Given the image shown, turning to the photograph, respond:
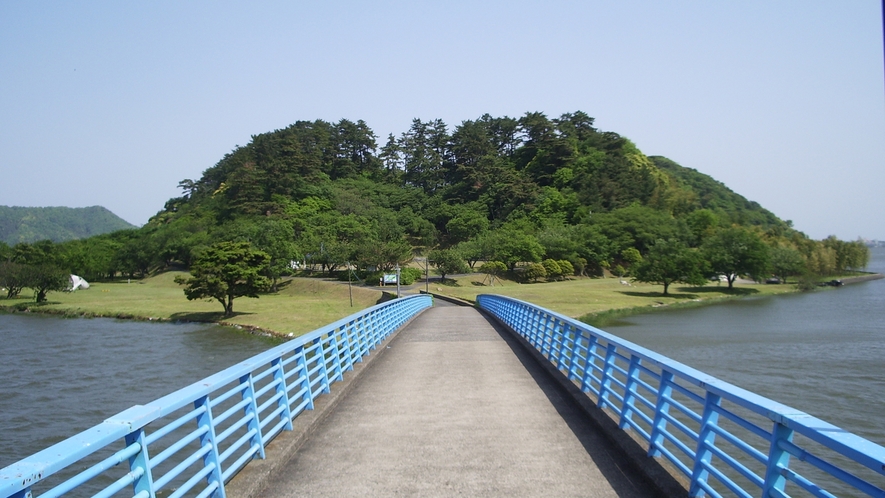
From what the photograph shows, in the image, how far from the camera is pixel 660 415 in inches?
224

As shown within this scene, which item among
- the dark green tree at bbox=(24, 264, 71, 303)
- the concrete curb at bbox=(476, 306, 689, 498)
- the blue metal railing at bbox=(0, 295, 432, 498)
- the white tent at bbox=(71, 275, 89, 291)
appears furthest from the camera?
the white tent at bbox=(71, 275, 89, 291)

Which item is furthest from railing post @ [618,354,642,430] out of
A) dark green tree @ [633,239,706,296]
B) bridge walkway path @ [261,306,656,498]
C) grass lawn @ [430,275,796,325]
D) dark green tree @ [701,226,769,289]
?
dark green tree @ [701,226,769,289]

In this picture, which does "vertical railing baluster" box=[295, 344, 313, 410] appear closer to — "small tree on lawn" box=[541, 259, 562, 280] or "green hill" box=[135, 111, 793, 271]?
"green hill" box=[135, 111, 793, 271]

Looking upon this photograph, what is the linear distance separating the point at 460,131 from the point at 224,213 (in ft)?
147

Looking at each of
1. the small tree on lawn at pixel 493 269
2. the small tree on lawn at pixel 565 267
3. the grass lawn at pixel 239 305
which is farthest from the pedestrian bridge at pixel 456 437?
the small tree on lawn at pixel 565 267

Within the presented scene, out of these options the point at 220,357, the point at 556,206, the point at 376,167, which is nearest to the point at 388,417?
the point at 220,357

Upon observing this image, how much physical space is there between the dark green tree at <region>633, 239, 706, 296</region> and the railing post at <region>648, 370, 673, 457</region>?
63.0 meters

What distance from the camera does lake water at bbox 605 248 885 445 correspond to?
20859mm

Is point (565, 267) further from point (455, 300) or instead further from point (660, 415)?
point (660, 415)

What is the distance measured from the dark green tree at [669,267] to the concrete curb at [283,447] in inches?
2384

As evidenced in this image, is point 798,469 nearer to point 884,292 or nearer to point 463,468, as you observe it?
point 463,468

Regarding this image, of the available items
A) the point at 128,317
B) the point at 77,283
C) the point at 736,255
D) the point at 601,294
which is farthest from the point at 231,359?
the point at 736,255

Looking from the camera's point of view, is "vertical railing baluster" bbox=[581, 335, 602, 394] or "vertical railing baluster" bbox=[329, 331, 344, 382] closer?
"vertical railing baluster" bbox=[581, 335, 602, 394]

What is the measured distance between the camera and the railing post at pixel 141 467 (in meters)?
3.59
